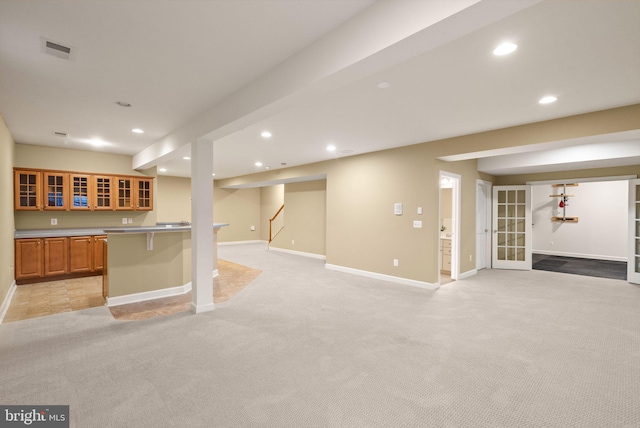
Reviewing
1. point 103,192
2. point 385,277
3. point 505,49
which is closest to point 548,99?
point 505,49

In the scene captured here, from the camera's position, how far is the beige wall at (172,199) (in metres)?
10.3

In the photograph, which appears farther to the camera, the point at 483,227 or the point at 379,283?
the point at 483,227

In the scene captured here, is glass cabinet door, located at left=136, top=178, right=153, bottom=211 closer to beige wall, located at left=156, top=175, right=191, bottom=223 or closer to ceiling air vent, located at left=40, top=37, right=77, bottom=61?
beige wall, located at left=156, top=175, right=191, bottom=223

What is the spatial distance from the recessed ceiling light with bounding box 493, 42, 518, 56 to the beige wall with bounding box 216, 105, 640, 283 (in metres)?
2.22

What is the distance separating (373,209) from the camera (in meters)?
6.15

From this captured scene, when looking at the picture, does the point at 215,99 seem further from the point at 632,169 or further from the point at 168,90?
the point at 632,169

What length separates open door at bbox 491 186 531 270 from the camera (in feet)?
23.1

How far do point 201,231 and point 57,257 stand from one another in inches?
150

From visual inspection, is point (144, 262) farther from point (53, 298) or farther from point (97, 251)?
point (97, 251)

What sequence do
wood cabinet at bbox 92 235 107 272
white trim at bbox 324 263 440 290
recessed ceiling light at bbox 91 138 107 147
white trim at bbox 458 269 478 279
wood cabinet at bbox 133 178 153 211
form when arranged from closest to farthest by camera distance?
white trim at bbox 324 263 440 290 < recessed ceiling light at bbox 91 138 107 147 < wood cabinet at bbox 92 235 107 272 < white trim at bbox 458 269 478 279 < wood cabinet at bbox 133 178 153 211

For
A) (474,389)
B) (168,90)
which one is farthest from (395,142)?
(474,389)

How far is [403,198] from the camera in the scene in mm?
5652

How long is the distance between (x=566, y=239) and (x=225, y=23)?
11217 millimetres

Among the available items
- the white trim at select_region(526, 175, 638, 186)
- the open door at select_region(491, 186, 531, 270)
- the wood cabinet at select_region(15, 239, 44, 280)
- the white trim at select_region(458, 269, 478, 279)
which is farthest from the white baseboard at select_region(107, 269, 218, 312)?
the white trim at select_region(526, 175, 638, 186)
